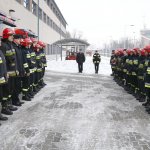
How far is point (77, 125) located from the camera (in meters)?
6.69

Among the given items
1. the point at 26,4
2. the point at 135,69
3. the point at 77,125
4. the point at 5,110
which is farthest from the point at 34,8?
the point at 77,125

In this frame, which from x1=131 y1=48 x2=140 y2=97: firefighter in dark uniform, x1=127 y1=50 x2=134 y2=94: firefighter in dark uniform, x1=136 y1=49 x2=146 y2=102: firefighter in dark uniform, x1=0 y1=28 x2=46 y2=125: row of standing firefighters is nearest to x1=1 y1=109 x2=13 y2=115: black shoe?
x1=0 y1=28 x2=46 y2=125: row of standing firefighters

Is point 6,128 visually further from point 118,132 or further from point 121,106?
point 121,106

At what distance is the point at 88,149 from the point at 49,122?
1.92 meters

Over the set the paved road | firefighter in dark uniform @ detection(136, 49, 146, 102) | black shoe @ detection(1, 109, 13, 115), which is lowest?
the paved road

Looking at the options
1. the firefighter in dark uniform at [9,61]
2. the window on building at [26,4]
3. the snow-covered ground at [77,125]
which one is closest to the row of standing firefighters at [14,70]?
the firefighter in dark uniform at [9,61]

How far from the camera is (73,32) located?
498ft

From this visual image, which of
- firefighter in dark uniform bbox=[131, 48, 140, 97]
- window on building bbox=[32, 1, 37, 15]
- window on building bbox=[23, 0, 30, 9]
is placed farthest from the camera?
window on building bbox=[32, 1, 37, 15]

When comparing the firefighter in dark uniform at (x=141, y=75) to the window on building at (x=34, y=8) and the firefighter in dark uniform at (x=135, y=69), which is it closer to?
the firefighter in dark uniform at (x=135, y=69)

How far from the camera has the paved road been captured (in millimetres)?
5406

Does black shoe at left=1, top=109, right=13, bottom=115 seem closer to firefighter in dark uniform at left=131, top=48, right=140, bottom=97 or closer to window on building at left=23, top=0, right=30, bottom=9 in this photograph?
firefighter in dark uniform at left=131, top=48, right=140, bottom=97

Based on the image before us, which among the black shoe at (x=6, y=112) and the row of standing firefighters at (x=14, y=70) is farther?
the black shoe at (x=6, y=112)

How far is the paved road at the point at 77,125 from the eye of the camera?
541cm

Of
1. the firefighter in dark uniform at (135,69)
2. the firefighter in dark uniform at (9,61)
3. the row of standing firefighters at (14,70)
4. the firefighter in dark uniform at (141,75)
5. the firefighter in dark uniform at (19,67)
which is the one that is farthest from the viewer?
the firefighter in dark uniform at (135,69)
